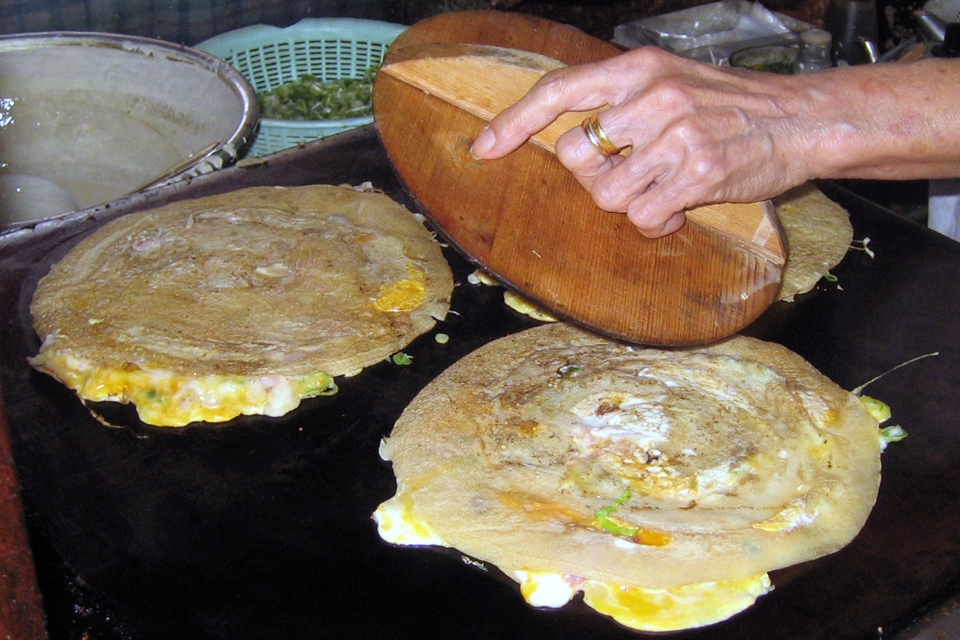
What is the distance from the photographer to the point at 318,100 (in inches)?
159

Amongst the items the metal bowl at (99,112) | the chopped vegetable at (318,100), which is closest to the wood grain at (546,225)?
the metal bowl at (99,112)

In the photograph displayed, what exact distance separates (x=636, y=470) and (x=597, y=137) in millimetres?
707

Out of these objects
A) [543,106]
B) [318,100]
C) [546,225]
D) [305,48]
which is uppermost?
[543,106]

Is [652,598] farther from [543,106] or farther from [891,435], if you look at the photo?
[543,106]

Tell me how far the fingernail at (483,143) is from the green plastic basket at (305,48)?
2373mm

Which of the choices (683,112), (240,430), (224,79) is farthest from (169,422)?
(224,79)

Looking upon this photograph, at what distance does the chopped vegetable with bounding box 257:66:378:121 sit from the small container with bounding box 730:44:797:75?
201cm

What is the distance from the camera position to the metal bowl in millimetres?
3057

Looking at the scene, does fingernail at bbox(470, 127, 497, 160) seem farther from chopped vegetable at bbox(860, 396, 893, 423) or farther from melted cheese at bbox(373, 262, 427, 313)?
chopped vegetable at bbox(860, 396, 893, 423)

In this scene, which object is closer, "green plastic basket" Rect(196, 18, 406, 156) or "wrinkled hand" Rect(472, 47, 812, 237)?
"wrinkled hand" Rect(472, 47, 812, 237)

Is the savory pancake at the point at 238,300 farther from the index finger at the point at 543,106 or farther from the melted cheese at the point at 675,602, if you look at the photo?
the melted cheese at the point at 675,602

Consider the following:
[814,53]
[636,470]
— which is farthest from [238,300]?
[814,53]

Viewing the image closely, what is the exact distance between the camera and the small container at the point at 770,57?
460cm

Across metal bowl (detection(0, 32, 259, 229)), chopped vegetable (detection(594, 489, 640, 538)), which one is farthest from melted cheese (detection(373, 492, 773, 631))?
metal bowl (detection(0, 32, 259, 229))
